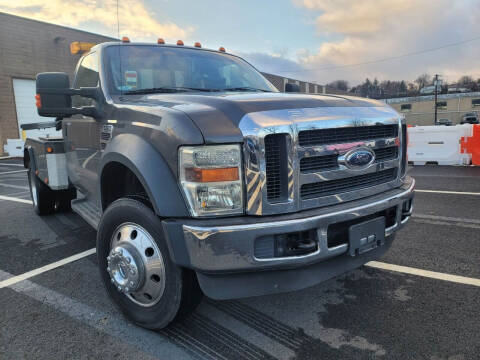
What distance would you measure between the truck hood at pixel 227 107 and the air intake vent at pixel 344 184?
49 centimetres

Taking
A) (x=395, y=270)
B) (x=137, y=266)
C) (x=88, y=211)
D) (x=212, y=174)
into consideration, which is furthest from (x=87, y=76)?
(x=395, y=270)

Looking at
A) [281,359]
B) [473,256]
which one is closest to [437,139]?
[473,256]

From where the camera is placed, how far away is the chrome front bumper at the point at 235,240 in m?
1.92

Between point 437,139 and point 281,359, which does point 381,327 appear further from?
point 437,139

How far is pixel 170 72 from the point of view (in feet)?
11.0

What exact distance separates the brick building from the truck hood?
59.1 feet

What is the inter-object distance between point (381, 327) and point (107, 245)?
1.96 meters

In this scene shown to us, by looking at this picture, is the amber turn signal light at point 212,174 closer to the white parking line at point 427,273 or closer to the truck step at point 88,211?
the truck step at point 88,211

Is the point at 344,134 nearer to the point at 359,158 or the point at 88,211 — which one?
the point at 359,158

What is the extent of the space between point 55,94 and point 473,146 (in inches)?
407

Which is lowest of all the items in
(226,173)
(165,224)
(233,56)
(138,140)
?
(165,224)

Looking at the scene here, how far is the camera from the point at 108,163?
8.82ft

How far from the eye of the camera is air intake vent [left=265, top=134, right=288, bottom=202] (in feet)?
6.66

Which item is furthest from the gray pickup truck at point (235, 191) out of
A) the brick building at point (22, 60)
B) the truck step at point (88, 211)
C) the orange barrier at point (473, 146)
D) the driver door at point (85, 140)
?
the brick building at point (22, 60)
